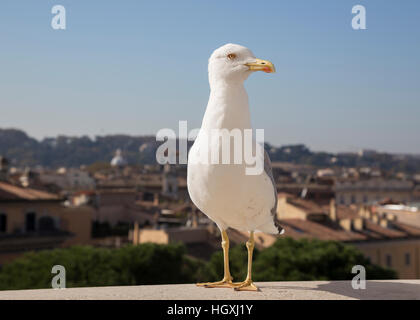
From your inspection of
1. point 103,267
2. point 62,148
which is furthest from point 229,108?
point 62,148

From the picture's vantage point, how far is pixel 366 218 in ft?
83.6

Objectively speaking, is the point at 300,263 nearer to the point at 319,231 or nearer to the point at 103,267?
the point at 103,267

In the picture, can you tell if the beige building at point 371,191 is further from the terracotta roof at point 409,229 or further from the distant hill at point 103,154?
the distant hill at point 103,154

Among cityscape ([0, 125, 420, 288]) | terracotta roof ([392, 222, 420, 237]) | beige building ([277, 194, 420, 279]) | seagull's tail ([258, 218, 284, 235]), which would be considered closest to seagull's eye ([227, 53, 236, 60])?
seagull's tail ([258, 218, 284, 235])

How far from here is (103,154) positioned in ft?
340

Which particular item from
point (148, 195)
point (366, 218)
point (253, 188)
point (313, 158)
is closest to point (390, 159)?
point (313, 158)

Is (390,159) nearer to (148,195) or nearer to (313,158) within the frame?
(313,158)

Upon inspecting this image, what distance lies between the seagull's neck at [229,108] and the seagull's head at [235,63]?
40 millimetres

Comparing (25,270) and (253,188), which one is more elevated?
(253,188)

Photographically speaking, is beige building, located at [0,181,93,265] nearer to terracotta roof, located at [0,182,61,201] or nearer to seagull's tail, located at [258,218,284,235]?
terracotta roof, located at [0,182,61,201]

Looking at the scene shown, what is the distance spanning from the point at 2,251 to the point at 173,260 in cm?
557

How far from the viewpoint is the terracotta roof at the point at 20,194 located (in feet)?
68.6

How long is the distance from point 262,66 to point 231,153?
46 cm
